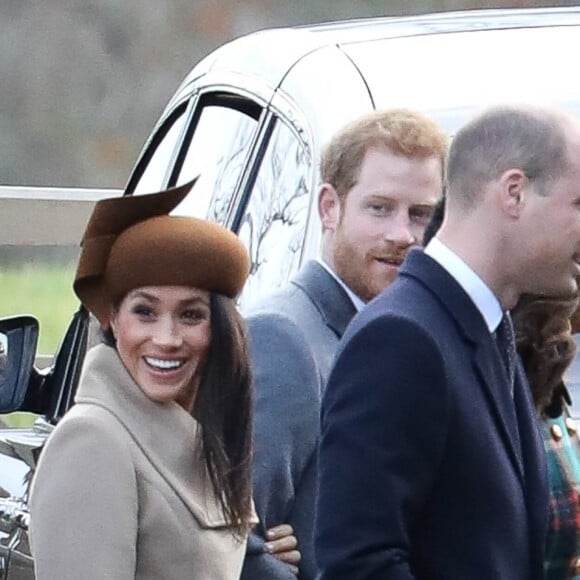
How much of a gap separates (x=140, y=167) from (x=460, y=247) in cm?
291

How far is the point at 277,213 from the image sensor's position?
452cm

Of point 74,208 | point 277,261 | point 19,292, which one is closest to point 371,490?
point 277,261

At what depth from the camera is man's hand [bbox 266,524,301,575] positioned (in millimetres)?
3824

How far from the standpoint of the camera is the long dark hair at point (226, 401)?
142 inches

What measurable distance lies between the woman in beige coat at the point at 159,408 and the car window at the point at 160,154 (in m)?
2.01

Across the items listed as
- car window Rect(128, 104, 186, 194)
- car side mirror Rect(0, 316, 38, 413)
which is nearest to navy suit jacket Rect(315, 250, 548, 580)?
car side mirror Rect(0, 316, 38, 413)

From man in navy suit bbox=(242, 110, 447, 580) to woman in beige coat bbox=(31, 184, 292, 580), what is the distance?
0.52 ft

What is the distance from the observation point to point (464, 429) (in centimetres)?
313

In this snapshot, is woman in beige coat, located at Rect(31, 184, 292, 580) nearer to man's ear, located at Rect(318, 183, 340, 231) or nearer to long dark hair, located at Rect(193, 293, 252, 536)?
long dark hair, located at Rect(193, 293, 252, 536)

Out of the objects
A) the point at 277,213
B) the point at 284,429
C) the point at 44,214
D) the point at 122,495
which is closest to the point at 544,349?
the point at 284,429

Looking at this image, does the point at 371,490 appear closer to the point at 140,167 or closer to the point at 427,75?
the point at 427,75

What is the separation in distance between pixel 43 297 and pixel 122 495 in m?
11.7

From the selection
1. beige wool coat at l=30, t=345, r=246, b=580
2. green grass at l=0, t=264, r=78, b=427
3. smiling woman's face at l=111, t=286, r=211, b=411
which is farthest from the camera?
green grass at l=0, t=264, r=78, b=427

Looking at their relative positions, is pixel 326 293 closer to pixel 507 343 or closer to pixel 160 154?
pixel 507 343
